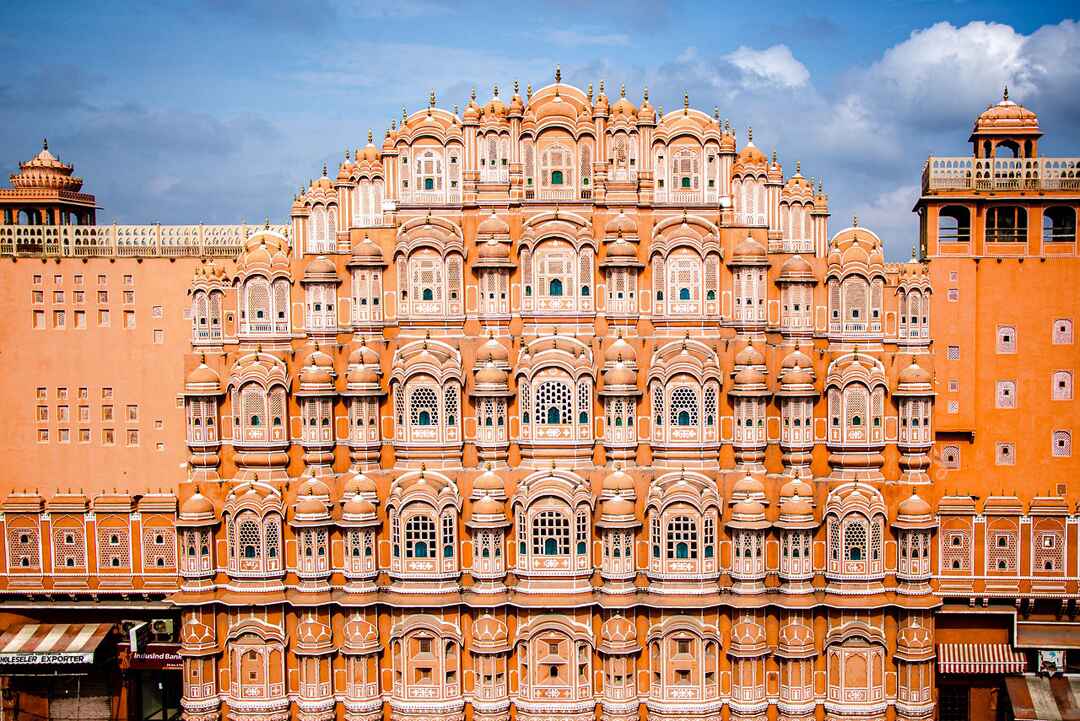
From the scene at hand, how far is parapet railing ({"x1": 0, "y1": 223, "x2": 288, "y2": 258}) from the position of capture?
156 ft

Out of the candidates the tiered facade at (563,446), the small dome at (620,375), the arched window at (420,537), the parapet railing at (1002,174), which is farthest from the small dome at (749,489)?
the parapet railing at (1002,174)

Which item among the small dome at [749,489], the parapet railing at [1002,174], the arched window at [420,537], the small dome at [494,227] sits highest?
the parapet railing at [1002,174]

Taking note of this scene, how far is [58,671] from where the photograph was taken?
41.7 m

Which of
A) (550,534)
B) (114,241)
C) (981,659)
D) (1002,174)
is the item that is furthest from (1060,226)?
(114,241)

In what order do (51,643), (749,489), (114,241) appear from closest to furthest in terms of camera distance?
(749,489), (51,643), (114,241)

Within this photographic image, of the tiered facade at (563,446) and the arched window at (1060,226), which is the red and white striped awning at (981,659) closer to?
the tiered facade at (563,446)

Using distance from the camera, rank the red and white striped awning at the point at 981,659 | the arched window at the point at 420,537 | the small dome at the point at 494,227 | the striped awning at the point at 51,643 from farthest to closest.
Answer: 1. the striped awning at the point at 51,643
2. the red and white striped awning at the point at 981,659
3. the small dome at the point at 494,227
4. the arched window at the point at 420,537

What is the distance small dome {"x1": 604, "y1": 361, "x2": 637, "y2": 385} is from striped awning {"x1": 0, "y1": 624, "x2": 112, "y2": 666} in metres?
23.6

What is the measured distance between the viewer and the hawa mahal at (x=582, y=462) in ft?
123

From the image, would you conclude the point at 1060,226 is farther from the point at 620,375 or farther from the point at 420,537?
the point at 420,537

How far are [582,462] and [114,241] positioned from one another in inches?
991

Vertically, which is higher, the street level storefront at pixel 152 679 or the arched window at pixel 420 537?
the arched window at pixel 420 537

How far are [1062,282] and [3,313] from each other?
153 feet

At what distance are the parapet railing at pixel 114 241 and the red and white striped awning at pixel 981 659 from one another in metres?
34.7
